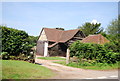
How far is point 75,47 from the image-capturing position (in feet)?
58.6

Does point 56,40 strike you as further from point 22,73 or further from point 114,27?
point 22,73

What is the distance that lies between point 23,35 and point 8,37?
1704 millimetres

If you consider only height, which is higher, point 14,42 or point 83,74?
point 14,42

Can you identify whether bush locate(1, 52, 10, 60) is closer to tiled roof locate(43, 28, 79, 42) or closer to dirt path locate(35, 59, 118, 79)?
dirt path locate(35, 59, 118, 79)

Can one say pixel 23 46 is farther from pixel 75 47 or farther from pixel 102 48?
pixel 102 48

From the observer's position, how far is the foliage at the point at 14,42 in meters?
15.6

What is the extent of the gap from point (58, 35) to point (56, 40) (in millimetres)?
2431

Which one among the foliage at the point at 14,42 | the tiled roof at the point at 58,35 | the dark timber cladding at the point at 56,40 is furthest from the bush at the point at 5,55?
the tiled roof at the point at 58,35

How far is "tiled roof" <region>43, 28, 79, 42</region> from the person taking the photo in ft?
107

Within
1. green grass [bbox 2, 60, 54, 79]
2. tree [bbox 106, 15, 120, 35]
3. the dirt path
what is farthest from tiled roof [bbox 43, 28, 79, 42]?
green grass [bbox 2, 60, 54, 79]

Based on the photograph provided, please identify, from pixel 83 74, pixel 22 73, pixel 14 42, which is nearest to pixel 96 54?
pixel 83 74

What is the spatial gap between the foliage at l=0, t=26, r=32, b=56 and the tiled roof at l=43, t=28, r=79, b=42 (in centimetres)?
1604

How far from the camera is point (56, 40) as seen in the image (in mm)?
34312

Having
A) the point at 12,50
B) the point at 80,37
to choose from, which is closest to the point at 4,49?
the point at 12,50
